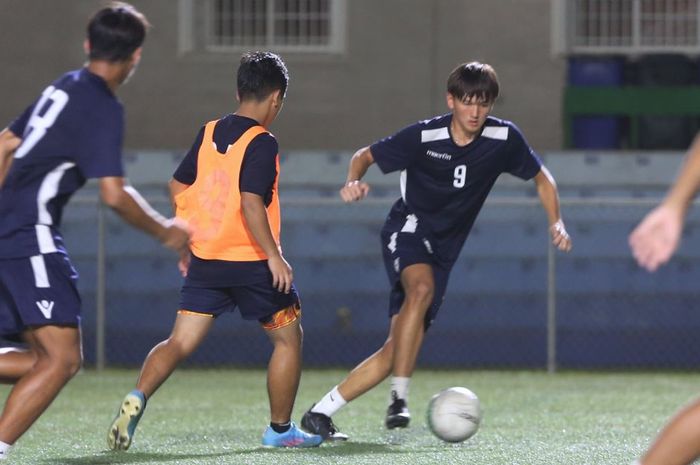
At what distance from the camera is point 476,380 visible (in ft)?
36.1

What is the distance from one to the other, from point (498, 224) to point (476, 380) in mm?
1683

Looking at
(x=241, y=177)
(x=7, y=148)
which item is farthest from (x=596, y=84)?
(x=7, y=148)

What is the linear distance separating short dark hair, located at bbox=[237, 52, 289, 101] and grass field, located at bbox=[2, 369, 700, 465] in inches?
60.3

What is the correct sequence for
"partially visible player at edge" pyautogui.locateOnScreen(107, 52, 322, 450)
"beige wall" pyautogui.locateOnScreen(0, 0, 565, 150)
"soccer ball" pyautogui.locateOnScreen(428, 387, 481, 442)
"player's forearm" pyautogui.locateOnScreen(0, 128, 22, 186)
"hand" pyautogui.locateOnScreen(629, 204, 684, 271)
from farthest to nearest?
"beige wall" pyautogui.locateOnScreen(0, 0, 565, 150)
"soccer ball" pyautogui.locateOnScreen(428, 387, 481, 442)
"partially visible player at edge" pyautogui.locateOnScreen(107, 52, 322, 450)
"player's forearm" pyautogui.locateOnScreen(0, 128, 22, 186)
"hand" pyautogui.locateOnScreen(629, 204, 684, 271)

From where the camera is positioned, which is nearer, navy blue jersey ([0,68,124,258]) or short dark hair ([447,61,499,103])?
navy blue jersey ([0,68,124,258])

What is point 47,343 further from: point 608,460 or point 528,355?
point 528,355

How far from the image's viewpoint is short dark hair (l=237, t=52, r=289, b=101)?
5814 mm

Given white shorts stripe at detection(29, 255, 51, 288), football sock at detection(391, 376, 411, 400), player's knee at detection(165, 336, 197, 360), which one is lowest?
football sock at detection(391, 376, 411, 400)

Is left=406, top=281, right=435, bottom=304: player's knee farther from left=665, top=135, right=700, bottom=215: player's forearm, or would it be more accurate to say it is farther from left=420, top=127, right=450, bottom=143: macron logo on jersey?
left=665, top=135, right=700, bottom=215: player's forearm

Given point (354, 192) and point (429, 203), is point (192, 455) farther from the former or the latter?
point (429, 203)

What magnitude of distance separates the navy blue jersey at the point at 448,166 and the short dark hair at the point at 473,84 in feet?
0.95

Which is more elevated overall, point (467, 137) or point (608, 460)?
point (467, 137)

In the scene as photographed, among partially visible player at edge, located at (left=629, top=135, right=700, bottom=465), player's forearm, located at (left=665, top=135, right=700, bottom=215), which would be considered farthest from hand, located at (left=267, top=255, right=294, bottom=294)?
player's forearm, located at (left=665, top=135, right=700, bottom=215)

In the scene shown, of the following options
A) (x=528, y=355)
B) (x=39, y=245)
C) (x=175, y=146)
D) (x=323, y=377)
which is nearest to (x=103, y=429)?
(x=39, y=245)
